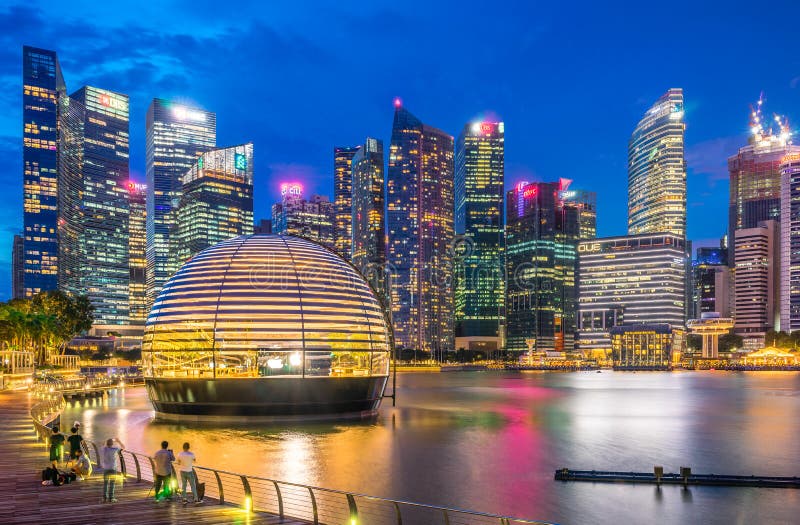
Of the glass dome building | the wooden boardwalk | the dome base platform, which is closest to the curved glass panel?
the glass dome building

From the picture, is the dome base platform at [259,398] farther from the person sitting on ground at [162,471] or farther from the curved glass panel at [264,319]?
the person sitting on ground at [162,471]

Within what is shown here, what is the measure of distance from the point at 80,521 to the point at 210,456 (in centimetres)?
2071

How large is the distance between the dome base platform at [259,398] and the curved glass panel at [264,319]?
27.9 inches

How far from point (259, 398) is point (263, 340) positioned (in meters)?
4.53

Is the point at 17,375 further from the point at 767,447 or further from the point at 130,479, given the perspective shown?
the point at 767,447

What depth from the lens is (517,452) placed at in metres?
45.2

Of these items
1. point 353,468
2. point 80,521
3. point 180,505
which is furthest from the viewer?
point 353,468

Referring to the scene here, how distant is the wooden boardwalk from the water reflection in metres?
10.7

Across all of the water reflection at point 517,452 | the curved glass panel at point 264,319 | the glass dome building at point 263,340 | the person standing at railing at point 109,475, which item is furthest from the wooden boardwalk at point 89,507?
the curved glass panel at point 264,319

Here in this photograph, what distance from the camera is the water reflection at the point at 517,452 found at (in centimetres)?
3088

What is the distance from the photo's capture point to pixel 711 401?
311ft

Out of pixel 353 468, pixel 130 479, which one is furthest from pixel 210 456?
pixel 130 479

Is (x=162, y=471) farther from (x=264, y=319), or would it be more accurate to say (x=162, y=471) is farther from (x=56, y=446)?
(x=264, y=319)

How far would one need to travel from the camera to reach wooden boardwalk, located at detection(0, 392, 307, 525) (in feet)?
67.2
